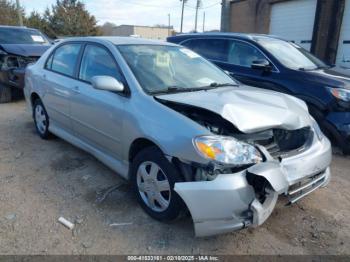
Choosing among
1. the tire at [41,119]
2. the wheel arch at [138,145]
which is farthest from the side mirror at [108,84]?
the tire at [41,119]

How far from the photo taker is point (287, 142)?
9.57ft

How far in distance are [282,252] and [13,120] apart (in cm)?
559

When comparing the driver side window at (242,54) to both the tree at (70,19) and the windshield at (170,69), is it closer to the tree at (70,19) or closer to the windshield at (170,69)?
the windshield at (170,69)

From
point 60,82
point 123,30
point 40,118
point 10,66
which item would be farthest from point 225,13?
point 123,30

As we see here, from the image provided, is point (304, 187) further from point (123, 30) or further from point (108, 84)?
point (123, 30)

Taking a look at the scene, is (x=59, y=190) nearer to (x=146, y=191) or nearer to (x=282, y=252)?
(x=146, y=191)

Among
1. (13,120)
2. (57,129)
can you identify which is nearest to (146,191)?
(57,129)

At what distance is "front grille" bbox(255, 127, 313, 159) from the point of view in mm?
2751

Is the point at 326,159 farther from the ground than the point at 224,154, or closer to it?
closer to it

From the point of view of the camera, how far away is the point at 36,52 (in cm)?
790

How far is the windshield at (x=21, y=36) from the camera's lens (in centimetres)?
845

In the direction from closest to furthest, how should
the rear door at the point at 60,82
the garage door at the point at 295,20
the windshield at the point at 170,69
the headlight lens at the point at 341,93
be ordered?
the windshield at the point at 170,69
the rear door at the point at 60,82
the headlight lens at the point at 341,93
the garage door at the point at 295,20

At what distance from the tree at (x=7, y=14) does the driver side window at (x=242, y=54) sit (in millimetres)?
33650

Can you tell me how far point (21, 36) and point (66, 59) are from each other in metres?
5.57
